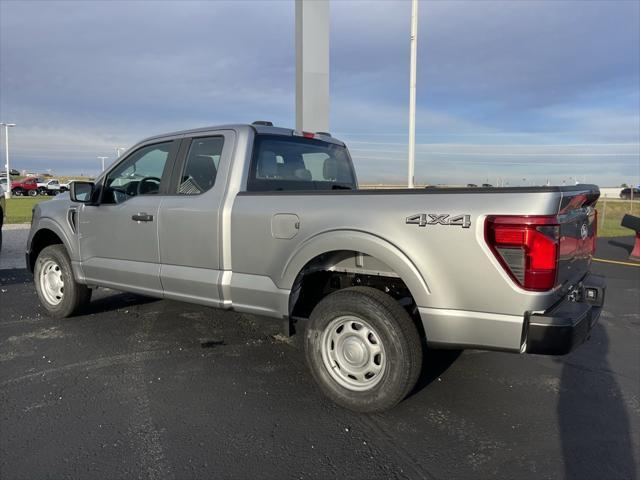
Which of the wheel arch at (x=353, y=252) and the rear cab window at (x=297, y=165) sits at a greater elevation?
the rear cab window at (x=297, y=165)

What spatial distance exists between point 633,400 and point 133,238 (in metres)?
4.31

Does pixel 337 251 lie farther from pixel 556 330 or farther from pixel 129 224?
pixel 129 224

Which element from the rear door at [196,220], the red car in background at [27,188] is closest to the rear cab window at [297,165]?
the rear door at [196,220]

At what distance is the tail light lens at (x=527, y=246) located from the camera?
2709 millimetres

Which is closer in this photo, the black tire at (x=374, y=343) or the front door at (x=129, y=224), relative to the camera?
the black tire at (x=374, y=343)

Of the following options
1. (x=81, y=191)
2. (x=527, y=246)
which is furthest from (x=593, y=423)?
(x=81, y=191)

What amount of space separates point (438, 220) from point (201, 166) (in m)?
2.29

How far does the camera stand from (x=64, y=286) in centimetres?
543

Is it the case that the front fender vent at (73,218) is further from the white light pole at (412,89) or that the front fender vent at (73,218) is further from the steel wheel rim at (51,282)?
the white light pole at (412,89)

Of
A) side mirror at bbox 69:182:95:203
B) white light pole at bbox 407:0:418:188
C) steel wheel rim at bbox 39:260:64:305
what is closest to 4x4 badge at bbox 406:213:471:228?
side mirror at bbox 69:182:95:203

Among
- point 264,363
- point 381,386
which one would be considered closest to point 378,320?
point 381,386

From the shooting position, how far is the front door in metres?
4.53

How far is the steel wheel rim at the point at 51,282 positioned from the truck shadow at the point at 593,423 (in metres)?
5.10

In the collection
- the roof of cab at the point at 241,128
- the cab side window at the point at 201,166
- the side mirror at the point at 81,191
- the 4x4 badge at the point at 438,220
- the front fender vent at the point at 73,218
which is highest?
the roof of cab at the point at 241,128
